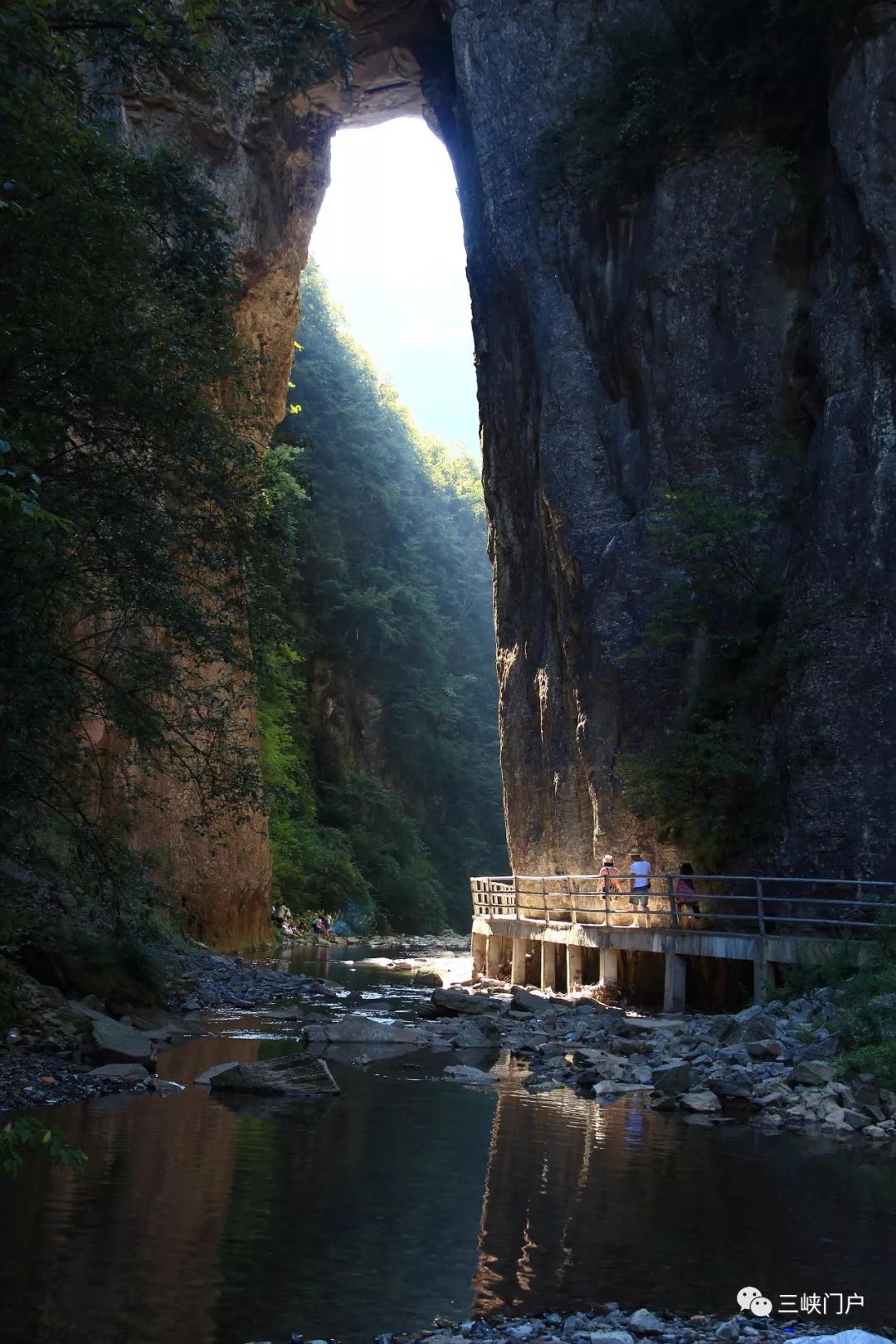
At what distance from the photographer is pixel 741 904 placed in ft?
63.0

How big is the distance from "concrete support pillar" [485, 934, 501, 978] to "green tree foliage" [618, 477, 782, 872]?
6.45 meters

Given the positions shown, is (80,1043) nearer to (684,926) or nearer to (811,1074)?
(811,1074)

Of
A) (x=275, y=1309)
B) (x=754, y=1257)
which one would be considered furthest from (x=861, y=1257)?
(x=275, y=1309)

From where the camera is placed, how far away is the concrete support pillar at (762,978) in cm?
1612

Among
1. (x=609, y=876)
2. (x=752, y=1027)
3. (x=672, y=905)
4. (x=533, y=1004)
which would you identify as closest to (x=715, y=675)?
(x=609, y=876)

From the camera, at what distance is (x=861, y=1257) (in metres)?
7.23

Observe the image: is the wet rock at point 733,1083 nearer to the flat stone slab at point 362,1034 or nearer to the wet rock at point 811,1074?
the wet rock at point 811,1074

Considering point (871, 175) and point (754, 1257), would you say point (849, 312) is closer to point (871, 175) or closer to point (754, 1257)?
point (871, 175)

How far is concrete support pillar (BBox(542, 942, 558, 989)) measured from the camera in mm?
22641

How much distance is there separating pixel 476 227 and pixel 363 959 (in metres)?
17.8

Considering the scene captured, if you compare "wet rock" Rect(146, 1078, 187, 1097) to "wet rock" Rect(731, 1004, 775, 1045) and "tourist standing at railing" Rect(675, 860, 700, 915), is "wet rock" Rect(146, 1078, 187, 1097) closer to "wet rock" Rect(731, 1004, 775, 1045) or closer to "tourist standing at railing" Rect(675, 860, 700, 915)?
"wet rock" Rect(731, 1004, 775, 1045)

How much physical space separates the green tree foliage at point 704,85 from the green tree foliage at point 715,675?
685 centimetres

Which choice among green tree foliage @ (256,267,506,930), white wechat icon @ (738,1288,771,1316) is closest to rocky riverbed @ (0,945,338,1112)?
white wechat icon @ (738,1288,771,1316)

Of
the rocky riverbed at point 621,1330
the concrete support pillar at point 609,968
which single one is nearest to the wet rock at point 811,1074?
the rocky riverbed at point 621,1330
